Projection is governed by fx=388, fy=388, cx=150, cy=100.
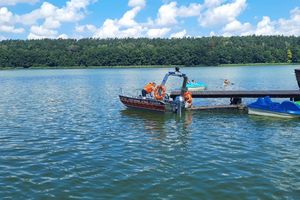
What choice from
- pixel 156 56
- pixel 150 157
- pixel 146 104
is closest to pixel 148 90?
pixel 146 104

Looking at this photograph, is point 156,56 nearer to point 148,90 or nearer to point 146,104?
point 148,90

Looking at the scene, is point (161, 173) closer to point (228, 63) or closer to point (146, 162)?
point (146, 162)

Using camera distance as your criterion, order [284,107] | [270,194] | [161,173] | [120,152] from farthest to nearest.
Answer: [284,107] → [120,152] → [161,173] → [270,194]

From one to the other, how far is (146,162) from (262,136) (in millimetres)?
8367

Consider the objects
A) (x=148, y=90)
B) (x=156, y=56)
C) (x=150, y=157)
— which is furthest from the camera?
(x=156, y=56)

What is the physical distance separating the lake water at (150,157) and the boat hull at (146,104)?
1.17m

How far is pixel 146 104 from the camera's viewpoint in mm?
32281

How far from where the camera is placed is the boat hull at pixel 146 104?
3084cm

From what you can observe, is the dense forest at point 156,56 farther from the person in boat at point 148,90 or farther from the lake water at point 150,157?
the lake water at point 150,157

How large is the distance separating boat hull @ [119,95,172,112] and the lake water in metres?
1.17

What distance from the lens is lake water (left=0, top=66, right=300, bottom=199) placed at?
13.3m

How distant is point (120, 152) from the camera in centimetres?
1842

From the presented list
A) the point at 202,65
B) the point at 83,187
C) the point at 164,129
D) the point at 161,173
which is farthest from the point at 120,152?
the point at 202,65

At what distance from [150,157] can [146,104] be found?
1490cm
